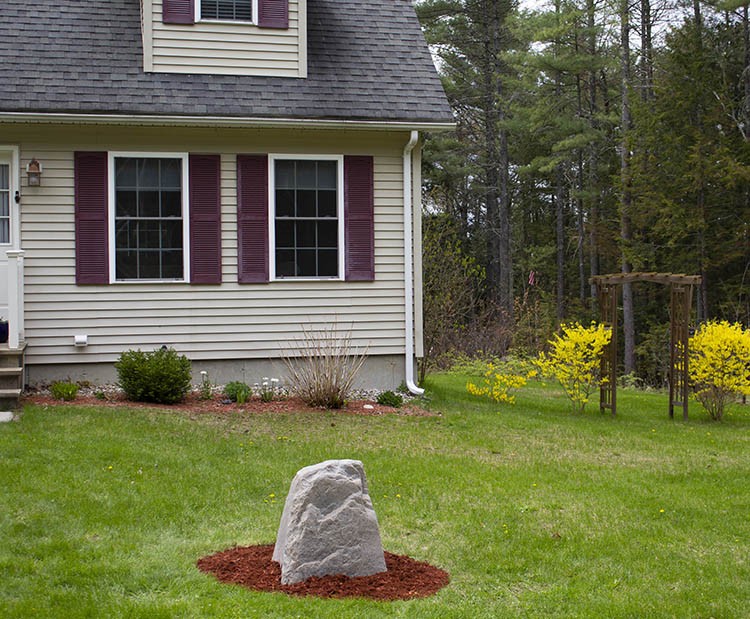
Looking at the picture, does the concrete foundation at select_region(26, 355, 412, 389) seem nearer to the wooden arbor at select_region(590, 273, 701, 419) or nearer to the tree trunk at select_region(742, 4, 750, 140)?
the wooden arbor at select_region(590, 273, 701, 419)

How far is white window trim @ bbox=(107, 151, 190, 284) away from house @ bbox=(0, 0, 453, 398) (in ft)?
0.08

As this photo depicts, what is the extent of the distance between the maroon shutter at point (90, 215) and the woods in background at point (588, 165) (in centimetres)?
599

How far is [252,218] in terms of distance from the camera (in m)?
11.0

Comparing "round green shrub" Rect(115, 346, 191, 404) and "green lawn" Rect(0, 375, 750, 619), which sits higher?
"round green shrub" Rect(115, 346, 191, 404)

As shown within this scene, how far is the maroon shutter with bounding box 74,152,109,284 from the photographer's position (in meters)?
10.6

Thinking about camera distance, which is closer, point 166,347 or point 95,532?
point 95,532

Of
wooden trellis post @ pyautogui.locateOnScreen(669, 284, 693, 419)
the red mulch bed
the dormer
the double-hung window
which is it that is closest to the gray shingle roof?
the dormer

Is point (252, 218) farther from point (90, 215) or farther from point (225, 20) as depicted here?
point (225, 20)

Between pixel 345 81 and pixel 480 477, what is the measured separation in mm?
5953

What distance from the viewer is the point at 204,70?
11.1 meters

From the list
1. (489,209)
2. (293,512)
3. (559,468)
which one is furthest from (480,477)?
(489,209)

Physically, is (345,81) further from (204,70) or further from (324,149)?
(204,70)

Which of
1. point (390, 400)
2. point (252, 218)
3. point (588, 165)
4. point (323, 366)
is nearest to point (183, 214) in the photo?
point (252, 218)

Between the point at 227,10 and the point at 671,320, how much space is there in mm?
6504
